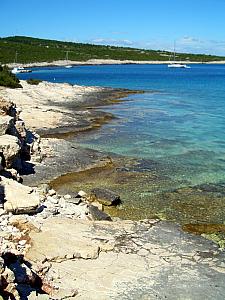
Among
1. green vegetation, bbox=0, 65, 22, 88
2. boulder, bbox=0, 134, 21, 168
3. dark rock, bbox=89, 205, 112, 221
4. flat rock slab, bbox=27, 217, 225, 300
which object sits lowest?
flat rock slab, bbox=27, 217, 225, 300

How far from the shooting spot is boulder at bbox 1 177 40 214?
47.9 feet

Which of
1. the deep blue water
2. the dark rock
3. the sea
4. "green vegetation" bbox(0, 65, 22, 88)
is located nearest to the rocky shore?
the dark rock

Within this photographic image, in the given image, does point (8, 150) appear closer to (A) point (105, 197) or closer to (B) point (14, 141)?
(B) point (14, 141)

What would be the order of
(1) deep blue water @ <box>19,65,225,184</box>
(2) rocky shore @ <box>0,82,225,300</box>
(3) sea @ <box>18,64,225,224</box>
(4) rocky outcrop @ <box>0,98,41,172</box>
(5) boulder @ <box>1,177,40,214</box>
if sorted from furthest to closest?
(1) deep blue water @ <box>19,65,225,184</box>, (4) rocky outcrop @ <box>0,98,41,172</box>, (3) sea @ <box>18,64,225,224</box>, (5) boulder @ <box>1,177,40,214</box>, (2) rocky shore @ <box>0,82,225,300</box>

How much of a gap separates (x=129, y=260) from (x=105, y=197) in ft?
17.5

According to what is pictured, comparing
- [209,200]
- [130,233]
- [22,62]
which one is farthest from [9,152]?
[22,62]

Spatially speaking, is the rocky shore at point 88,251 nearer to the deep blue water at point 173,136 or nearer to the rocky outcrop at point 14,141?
the rocky outcrop at point 14,141

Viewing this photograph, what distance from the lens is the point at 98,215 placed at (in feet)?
51.9

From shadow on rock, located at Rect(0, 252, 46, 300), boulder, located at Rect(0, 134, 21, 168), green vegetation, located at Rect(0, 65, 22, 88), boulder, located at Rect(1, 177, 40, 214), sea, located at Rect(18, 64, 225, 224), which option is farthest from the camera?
green vegetation, located at Rect(0, 65, 22, 88)

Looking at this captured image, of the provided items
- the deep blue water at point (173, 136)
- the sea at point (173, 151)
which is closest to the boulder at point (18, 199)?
the sea at point (173, 151)

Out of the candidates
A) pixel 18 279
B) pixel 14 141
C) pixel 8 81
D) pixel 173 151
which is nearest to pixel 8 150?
pixel 14 141

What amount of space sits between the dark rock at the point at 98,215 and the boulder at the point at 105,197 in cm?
129

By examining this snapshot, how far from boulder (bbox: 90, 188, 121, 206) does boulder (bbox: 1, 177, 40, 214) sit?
314 centimetres

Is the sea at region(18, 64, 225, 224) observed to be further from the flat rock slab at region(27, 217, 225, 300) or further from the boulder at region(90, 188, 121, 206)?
the flat rock slab at region(27, 217, 225, 300)
